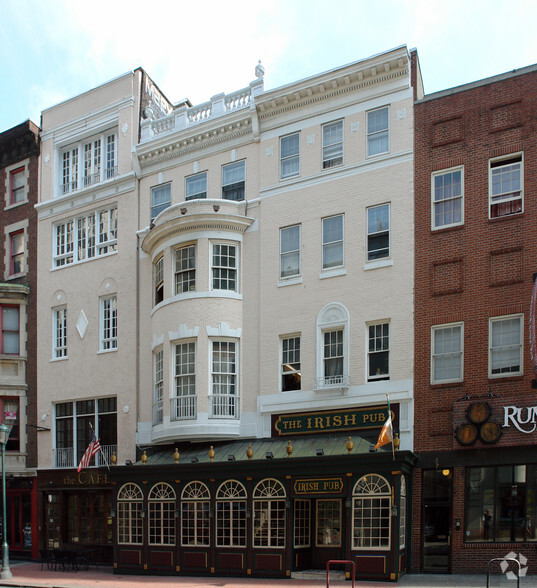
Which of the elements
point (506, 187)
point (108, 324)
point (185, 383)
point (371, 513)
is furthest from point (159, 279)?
point (506, 187)

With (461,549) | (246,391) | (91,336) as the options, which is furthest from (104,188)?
(461,549)

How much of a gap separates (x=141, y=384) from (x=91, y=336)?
3508 mm

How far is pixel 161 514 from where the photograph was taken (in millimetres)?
24328

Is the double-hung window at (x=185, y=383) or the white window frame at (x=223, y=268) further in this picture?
the white window frame at (x=223, y=268)

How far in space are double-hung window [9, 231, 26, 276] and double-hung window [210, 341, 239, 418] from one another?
42.0 ft

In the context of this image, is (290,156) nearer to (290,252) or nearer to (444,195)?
(290,252)

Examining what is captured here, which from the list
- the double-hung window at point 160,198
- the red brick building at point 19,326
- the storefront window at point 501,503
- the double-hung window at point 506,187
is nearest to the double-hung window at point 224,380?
the double-hung window at point 160,198

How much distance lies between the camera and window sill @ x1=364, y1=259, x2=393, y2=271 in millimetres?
22953

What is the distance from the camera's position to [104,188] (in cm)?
3072

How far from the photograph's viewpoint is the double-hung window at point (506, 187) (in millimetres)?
21438

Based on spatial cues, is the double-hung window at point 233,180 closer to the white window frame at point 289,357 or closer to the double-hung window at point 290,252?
the double-hung window at point 290,252

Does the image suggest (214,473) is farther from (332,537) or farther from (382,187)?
(382,187)

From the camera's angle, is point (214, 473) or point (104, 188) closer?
point (214, 473)

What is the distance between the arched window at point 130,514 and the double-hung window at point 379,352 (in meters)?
8.77
